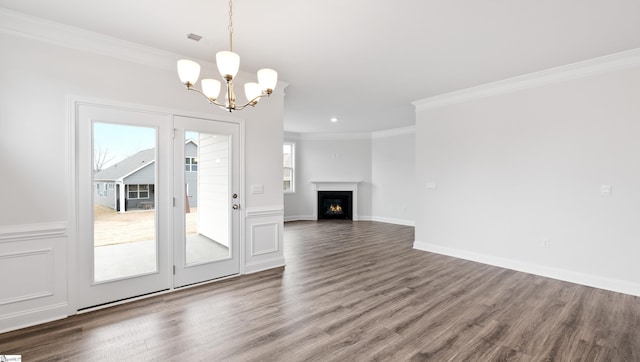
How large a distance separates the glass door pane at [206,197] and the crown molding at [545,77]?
3.78m

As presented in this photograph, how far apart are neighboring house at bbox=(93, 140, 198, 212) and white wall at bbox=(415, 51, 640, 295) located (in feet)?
14.7

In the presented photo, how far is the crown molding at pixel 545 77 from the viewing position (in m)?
3.46

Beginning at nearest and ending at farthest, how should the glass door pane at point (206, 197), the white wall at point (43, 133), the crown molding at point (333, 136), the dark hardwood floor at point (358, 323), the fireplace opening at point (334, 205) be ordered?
1. the dark hardwood floor at point (358, 323)
2. the white wall at point (43, 133)
3. the glass door pane at point (206, 197)
4. the crown molding at point (333, 136)
5. the fireplace opening at point (334, 205)

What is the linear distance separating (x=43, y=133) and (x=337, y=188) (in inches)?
292

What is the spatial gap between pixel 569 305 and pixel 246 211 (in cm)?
394

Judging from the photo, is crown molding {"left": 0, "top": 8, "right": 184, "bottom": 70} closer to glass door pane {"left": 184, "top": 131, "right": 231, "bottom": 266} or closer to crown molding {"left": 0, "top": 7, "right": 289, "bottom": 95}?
crown molding {"left": 0, "top": 7, "right": 289, "bottom": 95}

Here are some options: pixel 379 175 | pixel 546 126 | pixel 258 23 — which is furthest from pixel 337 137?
pixel 258 23

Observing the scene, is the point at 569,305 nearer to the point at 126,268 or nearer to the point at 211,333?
the point at 211,333

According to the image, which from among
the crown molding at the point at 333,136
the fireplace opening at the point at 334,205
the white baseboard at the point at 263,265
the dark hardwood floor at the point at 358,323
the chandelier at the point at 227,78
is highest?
the crown molding at the point at 333,136

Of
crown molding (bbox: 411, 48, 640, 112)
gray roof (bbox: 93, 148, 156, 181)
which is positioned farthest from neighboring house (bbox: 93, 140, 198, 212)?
crown molding (bbox: 411, 48, 640, 112)

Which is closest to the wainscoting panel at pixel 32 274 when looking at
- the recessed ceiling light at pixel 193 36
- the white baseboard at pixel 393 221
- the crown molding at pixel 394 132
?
the recessed ceiling light at pixel 193 36

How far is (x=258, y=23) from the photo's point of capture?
2.75 meters

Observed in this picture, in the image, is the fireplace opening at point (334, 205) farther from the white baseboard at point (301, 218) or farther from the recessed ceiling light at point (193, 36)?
the recessed ceiling light at point (193, 36)

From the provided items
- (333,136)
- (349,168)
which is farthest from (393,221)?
(333,136)
